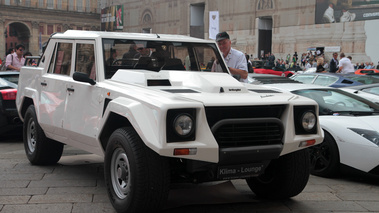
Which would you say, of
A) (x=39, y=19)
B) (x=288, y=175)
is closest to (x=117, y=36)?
(x=288, y=175)

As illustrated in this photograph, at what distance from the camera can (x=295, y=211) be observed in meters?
5.04

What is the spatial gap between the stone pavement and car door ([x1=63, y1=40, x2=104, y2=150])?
58cm

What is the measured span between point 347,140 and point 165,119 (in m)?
3.14

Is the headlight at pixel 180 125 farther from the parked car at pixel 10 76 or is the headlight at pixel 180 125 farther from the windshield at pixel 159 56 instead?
the parked car at pixel 10 76

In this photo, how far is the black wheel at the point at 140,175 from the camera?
431 centimetres

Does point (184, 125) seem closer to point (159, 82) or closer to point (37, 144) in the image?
point (159, 82)

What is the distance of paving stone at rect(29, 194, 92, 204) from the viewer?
17.2ft

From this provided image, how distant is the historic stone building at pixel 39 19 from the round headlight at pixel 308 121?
74592 mm

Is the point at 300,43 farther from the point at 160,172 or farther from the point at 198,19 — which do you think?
the point at 160,172

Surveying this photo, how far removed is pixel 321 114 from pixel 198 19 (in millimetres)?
52633

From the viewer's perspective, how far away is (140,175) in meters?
4.29

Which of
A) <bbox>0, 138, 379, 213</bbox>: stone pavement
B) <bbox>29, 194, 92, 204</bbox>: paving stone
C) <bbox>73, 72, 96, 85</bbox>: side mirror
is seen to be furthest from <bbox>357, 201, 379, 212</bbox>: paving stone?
<bbox>73, 72, 96, 85</bbox>: side mirror

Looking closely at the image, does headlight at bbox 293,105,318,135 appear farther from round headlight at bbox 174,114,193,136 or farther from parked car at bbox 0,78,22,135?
parked car at bbox 0,78,22,135

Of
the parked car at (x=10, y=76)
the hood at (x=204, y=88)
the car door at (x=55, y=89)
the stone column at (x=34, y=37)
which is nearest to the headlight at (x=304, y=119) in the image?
the hood at (x=204, y=88)
